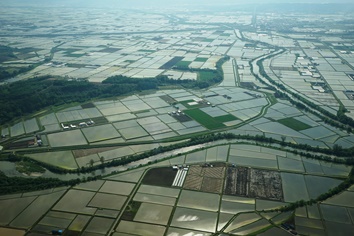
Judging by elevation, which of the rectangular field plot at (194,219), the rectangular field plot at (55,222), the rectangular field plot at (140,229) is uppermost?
the rectangular field plot at (55,222)

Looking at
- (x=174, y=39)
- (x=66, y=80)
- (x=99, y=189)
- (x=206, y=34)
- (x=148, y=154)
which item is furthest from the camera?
(x=206, y=34)

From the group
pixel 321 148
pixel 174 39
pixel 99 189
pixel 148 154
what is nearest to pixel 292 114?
pixel 321 148

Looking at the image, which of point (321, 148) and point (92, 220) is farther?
point (321, 148)

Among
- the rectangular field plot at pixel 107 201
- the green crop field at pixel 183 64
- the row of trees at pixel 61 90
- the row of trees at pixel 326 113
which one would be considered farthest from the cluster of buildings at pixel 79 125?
the green crop field at pixel 183 64

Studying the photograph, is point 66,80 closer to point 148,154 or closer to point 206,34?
point 148,154

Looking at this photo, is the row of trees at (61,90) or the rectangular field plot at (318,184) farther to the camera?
the row of trees at (61,90)

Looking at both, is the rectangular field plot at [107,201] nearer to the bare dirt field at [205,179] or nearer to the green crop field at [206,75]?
the bare dirt field at [205,179]
